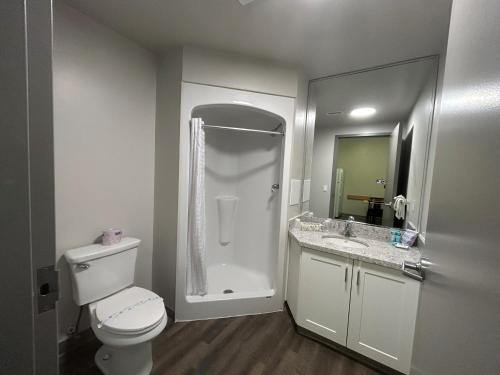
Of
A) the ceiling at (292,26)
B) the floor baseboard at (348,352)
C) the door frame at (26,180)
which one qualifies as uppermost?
the ceiling at (292,26)

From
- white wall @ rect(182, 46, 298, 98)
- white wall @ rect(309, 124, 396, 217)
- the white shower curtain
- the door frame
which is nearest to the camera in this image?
the door frame

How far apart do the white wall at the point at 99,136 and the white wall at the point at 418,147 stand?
233cm

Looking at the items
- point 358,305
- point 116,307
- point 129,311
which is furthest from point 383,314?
point 116,307

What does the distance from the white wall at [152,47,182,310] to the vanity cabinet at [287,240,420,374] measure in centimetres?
116

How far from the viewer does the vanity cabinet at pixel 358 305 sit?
1.35 m

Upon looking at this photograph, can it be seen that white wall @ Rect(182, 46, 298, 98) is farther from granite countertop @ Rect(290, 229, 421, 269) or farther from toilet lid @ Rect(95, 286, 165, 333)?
toilet lid @ Rect(95, 286, 165, 333)

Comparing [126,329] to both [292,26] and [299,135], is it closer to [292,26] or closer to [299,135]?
[299,135]

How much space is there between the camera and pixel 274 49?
1.66 metres

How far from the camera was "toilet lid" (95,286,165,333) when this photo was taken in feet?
3.89

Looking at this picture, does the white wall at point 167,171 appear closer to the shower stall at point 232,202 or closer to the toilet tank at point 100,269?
the shower stall at point 232,202

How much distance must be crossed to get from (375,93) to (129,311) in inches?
106

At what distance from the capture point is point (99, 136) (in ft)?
5.09

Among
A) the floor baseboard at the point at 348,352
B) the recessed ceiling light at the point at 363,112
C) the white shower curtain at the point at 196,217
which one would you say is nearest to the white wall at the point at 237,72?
the white shower curtain at the point at 196,217

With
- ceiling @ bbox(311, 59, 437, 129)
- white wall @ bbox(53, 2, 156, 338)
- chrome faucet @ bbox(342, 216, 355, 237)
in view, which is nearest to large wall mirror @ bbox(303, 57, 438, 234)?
ceiling @ bbox(311, 59, 437, 129)
